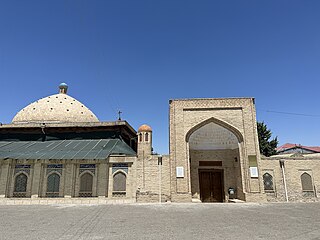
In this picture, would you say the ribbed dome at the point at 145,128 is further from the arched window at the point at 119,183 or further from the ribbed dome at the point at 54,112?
the ribbed dome at the point at 54,112

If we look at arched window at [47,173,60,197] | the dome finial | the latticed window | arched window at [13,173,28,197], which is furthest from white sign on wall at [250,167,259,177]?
the dome finial

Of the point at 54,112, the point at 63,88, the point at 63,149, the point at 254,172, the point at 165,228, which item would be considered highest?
the point at 63,88

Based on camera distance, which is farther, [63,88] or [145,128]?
[63,88]

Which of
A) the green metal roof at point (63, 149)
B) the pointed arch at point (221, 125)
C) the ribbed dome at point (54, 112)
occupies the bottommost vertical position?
the green metal roof at point (63, 149)

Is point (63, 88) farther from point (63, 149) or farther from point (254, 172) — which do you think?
point (254, 172)

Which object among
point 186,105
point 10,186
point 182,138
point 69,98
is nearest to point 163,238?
point 182,138

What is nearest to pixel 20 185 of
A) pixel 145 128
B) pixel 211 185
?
pixel 145 128

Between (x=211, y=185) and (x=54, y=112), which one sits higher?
(x=54, y=112)

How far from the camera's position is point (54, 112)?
21359 mm

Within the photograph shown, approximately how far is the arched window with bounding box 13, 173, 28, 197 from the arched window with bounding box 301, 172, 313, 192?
1782cm

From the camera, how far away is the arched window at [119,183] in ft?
46.0

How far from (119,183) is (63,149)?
15.8 ft

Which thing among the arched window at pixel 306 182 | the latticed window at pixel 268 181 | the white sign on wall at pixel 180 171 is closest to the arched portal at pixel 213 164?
the latticed window at pixel 268 181

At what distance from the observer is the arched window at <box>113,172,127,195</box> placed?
1402 cm
